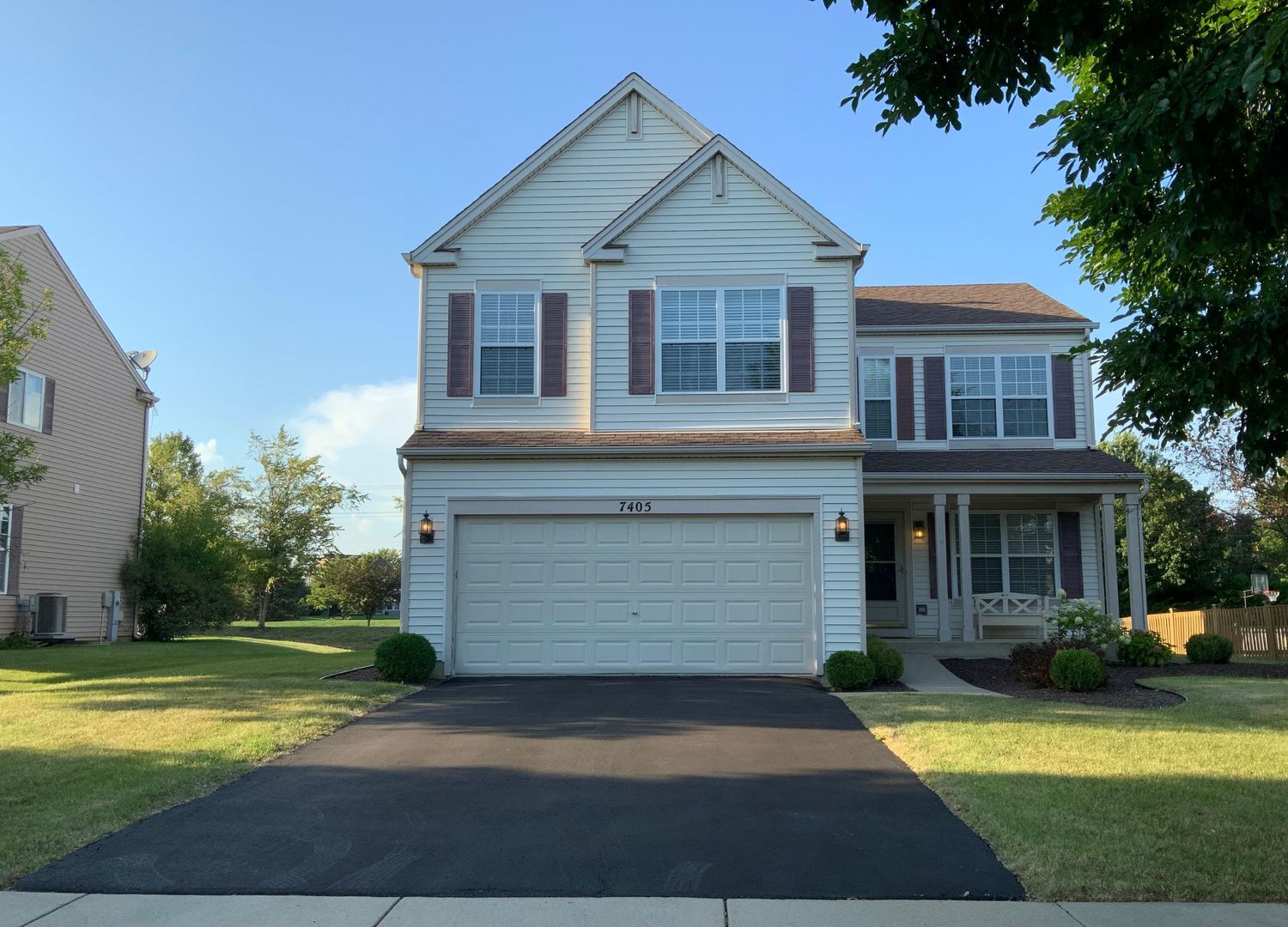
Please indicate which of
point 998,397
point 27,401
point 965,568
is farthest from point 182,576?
point 998,397

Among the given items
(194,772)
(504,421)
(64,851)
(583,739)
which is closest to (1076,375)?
(504,421)

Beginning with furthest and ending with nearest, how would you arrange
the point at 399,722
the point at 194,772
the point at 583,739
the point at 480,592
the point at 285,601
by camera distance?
the point at 285,601, the point at 480,592, the point at 399,722, the point at 583,739, the point at 194,772

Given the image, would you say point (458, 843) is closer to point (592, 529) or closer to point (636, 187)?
point (592, 529)

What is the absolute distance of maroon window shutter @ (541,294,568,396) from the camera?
15.6 meters

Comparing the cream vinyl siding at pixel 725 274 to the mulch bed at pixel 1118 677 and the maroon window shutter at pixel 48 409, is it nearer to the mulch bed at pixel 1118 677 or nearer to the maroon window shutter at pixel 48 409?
the mulch bed at pixel 1118 677

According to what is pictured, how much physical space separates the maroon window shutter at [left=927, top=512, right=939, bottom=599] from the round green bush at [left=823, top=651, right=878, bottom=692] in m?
6.78

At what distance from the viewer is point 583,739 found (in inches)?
378

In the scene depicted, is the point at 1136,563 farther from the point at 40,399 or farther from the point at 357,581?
the point at 357,581

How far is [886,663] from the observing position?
45.3 feet

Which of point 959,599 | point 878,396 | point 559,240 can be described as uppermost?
point 559,240

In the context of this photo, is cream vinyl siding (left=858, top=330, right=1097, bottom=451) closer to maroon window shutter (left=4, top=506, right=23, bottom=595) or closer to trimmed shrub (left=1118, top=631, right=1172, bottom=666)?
trimmed shrub (left=1118, top=631, right=1172, bottom=666)

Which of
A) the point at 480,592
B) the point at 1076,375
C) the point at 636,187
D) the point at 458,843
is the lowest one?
the point at 458,843

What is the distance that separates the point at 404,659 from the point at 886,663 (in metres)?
6.37

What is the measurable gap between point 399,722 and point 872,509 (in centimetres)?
1219
